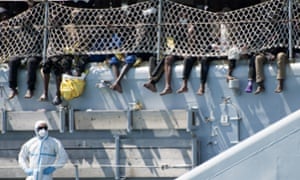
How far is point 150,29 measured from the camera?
1261 cm

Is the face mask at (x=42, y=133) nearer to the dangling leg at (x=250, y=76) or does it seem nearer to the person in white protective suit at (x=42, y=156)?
the person in white protective suit at (x=42, y=156)

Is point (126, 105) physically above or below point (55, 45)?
below

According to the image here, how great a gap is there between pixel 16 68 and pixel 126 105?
5.45 feet

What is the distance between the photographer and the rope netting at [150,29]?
12.1m

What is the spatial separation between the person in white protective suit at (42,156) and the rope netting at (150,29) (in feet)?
6.47

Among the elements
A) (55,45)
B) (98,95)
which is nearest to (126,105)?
(98,95)

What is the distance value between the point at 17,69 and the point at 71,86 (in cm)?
88

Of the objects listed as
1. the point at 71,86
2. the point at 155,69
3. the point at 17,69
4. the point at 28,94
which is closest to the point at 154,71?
the point at 155,69

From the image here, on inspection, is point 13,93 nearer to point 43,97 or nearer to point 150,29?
point 43,97

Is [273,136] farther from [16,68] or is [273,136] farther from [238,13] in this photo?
[16,68]

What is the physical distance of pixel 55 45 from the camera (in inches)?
509

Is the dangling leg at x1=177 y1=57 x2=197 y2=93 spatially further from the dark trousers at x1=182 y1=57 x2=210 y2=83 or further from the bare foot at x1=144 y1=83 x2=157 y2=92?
the bare foot at x1=144 y1=83 x2=157 y2=92

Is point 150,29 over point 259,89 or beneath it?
over

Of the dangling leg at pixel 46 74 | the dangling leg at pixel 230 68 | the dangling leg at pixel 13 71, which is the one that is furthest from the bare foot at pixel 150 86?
the dangling leg at pixel 13 71
